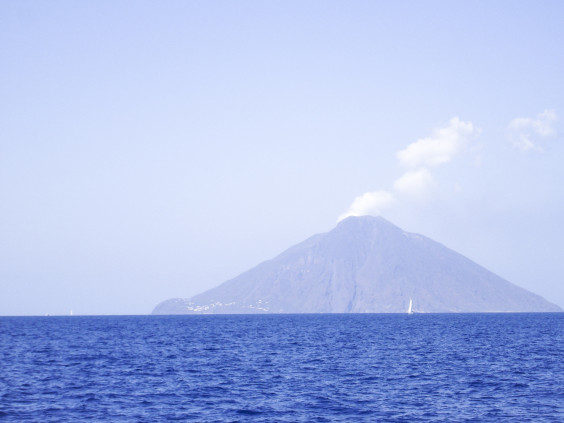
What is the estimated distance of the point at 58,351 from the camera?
8244 cm

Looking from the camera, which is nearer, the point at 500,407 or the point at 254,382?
the point at 500,407

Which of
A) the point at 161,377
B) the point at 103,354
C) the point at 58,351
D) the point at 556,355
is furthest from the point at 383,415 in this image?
the point at 58,351

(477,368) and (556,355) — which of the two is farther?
(556,355)

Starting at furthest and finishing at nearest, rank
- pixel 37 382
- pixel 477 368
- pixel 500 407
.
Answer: pixel 477 368 < pixel 37 382 < pixel 500 407

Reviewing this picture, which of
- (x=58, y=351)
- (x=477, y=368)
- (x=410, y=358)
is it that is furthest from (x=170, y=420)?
(x=58, y=351)

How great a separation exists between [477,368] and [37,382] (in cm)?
Result: 3868

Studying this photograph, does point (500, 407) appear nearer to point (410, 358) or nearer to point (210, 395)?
point (210, 395)

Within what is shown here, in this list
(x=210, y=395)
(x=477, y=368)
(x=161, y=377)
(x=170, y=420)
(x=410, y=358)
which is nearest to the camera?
(x=170, y=420)

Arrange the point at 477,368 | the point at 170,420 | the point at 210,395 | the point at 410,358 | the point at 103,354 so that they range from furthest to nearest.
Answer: the point at 103,354 < the point at 410,358 < the point at 477,368 < the point at 210,395 < the point at 170,420

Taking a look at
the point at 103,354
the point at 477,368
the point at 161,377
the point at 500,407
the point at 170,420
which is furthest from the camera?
the point at 103,354

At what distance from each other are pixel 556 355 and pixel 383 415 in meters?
41.9

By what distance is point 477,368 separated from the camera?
2425 inches

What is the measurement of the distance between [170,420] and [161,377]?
17921 millimetres

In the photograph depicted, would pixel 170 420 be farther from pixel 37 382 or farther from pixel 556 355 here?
pixel 556 355
